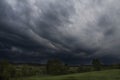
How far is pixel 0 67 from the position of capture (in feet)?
503

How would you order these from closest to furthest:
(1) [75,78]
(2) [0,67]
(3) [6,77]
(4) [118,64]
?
(1) [75,78]
(3) [6,77]
(2) [0,67]
(4) [118,64]

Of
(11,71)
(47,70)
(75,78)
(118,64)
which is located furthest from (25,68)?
(75,78)

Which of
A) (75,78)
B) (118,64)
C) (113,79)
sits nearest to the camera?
(113,79)

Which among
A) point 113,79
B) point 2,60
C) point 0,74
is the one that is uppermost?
point 2,60

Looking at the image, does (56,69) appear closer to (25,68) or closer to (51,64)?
(51,64)

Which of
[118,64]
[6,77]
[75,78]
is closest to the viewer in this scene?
[75,78]

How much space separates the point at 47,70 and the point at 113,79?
100 meters

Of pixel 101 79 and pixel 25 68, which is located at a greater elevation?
pixel 25 68

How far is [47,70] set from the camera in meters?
197

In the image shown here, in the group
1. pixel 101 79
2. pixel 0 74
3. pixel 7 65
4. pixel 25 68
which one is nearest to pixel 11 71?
pixel 7 65

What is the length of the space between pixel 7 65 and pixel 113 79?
7874 cm

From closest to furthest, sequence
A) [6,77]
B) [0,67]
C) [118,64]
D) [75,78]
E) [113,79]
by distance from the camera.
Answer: [113,79]
[75,78]
[6,77]
[0,67]
[118,64]

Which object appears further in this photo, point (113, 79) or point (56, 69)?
point (56, 69)

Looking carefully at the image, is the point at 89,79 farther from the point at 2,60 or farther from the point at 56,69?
the point at 56,69
